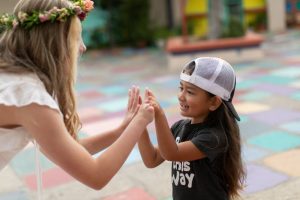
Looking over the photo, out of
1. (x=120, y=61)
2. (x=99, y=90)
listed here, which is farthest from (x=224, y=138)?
(x=120, y=61)

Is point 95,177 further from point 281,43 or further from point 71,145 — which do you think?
point 281,43

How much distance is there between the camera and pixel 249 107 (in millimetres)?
5910

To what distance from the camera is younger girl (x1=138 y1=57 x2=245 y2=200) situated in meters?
2.12

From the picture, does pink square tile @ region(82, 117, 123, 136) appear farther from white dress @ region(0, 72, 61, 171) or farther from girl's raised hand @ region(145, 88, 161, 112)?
white dress @ region(0, 72, 61, 171)

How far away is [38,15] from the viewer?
1.87 m

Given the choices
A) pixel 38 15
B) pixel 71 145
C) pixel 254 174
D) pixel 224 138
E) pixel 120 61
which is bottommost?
Answer: pixel 120 61

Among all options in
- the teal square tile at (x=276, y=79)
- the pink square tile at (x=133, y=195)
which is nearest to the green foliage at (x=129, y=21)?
the teal square tile at (x=276, y=79)

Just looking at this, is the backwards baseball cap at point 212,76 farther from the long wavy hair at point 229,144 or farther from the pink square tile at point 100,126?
the pink square tile at point 100,126

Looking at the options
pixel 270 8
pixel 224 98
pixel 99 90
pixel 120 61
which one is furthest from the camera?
pixel 270 8

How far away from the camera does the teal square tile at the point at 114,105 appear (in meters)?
6.59

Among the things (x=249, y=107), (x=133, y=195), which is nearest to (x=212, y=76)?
(x=133, y=195)

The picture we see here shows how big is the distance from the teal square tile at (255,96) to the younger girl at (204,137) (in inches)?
166

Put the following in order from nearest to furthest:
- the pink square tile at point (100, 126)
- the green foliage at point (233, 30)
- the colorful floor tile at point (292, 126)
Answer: the colorful floor tile at point (292, 126) < the pink square tile at point (100, 126) < the green foliage at point (233, 30)

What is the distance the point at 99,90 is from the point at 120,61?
381 centimetres
